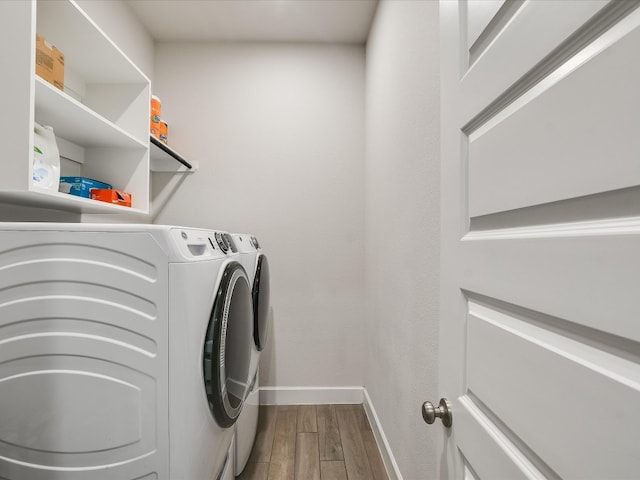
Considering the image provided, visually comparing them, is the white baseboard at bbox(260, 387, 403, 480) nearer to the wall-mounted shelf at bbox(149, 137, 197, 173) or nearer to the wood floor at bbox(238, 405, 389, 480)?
the wood floor at bbox(238, 405, 389, 480)

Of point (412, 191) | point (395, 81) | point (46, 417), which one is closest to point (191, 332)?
point (46, 417)

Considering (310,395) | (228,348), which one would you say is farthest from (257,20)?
(310,395)

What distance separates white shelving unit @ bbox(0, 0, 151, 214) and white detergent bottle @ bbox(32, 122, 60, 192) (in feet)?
0.19

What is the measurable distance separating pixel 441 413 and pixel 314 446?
148 cm

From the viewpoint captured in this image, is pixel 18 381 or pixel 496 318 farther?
pixel 18 381

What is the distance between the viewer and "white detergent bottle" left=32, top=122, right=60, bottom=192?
1130mm

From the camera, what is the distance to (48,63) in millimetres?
1127

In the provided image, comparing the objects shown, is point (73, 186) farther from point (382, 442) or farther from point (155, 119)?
point (382, 442)

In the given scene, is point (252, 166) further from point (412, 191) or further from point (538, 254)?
point (538, 254)

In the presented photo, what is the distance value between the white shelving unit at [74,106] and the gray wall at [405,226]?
1238mm

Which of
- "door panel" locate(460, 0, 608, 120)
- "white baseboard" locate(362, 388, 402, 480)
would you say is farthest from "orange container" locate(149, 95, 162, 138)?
"white baseboard" locate(362, 388, 402, 480)

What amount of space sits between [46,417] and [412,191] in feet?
4.41

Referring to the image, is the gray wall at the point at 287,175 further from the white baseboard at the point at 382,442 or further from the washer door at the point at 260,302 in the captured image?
the washer door at the point at 260,302

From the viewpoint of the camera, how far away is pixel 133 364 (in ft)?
2.79
